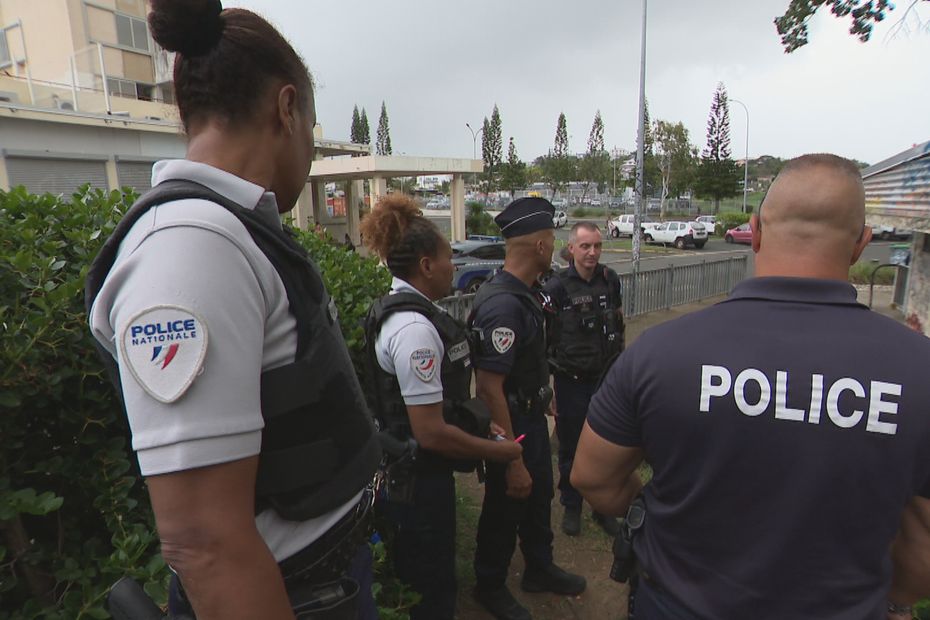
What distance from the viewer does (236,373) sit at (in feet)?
2.74

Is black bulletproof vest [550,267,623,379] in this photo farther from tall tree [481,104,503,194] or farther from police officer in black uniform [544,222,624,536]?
tall tree [481,104,503,194]

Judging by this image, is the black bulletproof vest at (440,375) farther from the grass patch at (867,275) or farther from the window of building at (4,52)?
the window of building at (4,52)

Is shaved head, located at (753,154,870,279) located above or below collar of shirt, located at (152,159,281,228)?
below

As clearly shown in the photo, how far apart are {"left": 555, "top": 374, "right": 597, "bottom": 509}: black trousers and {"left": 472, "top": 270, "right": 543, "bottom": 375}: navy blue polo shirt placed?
130 cm

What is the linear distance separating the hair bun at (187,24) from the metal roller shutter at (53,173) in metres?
14.9

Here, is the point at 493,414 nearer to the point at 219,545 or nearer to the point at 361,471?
the point at 361,471

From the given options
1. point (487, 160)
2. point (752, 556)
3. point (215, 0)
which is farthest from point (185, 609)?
point (487, 160)

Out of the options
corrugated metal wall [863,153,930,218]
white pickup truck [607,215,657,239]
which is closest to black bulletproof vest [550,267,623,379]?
corrugated metal wall [863,153,930,218]

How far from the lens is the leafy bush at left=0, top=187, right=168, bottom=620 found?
139 cm

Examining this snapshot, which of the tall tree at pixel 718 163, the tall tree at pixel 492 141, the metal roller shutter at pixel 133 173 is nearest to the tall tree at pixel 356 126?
the tall tree at pixel 492 141

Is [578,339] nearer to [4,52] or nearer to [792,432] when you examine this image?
[792,432]

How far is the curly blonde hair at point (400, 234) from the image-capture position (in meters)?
Result: 2.46

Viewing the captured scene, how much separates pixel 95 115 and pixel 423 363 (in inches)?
653

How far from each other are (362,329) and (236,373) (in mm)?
1834
